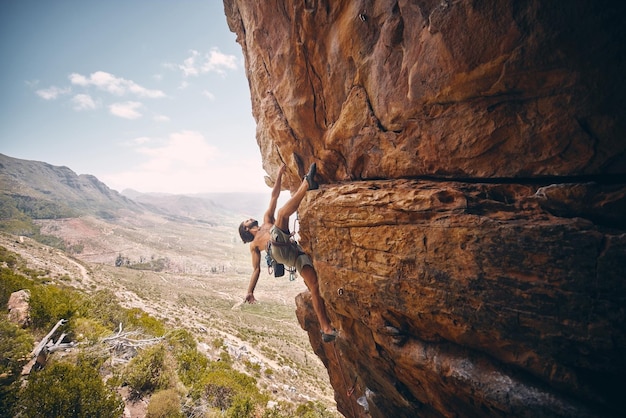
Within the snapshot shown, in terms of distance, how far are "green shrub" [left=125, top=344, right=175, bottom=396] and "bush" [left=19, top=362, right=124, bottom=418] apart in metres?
4.64

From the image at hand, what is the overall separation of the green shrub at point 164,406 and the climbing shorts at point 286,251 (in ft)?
32.1

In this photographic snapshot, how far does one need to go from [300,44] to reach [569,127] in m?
5.26

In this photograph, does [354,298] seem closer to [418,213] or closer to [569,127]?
[418,213]

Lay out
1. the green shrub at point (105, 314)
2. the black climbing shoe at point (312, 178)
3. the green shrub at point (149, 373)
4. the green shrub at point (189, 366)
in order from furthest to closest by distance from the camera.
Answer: the green shrub at point (105, 314) < the green shrub at point (189, 366) < the green shrub at point (149, 373) < the black climbing shoe at point (312, 178)

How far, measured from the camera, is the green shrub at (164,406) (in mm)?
10734

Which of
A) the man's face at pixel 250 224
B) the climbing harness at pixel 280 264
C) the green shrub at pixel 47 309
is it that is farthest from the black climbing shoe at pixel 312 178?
the green shrub at pixel 47 309

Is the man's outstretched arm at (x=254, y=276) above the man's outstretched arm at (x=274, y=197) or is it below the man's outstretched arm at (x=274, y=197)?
below

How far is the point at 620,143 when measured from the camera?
2902mm

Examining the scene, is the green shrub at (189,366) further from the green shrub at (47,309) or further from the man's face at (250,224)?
the man's face at (250,224)

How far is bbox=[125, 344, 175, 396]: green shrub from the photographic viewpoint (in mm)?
12633

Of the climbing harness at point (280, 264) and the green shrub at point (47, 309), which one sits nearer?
the climbing harness at point (280, 264)

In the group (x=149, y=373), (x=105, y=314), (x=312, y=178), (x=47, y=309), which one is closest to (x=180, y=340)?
(x=105, y=314)

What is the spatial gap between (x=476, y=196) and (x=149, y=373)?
17305 millimetres

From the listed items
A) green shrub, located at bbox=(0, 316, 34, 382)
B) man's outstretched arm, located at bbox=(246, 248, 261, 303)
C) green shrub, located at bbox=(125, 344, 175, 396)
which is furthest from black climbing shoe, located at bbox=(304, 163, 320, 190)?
green shrub, located at bbox=(125, 344, 175, 396)
